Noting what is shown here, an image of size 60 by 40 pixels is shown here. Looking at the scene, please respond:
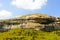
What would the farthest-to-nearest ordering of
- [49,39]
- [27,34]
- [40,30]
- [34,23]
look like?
1. [34,23]
2. [40,30]
3. [27,34]
4. [49,39]

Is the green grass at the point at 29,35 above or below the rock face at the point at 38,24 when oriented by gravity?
below

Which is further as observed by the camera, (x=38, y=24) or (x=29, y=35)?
(x=38, y=24)

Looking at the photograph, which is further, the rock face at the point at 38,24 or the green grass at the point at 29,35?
the rock face at the point at 38,24

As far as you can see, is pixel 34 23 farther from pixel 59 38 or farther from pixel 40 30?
pixel 59 38

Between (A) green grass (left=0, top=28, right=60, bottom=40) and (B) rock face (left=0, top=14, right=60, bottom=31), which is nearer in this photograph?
(A) green grass (left=0, top=28, right=60, bottom=40)

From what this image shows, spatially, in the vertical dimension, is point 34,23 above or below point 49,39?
above


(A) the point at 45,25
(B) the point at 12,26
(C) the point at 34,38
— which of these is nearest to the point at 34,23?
(A) the point at 45,25

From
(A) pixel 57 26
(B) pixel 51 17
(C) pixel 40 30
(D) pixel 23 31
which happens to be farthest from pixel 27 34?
(B) pixel 51 17

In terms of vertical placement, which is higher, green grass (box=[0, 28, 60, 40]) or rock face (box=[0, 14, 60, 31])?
rock face (box=[0, 14, 60, 31])

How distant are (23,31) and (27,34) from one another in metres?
3.07

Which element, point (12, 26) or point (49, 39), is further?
point (12, 26)

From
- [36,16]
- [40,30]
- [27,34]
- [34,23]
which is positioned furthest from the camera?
[36,16]

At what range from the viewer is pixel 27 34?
72.2m

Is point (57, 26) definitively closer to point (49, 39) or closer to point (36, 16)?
point (36, 16)
